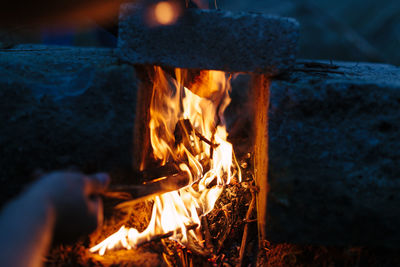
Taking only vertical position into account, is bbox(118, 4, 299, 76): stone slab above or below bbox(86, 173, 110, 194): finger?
above

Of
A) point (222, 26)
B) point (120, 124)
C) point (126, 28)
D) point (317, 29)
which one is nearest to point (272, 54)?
point (222, 26)

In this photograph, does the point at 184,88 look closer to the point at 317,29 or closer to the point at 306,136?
the point at 306,136

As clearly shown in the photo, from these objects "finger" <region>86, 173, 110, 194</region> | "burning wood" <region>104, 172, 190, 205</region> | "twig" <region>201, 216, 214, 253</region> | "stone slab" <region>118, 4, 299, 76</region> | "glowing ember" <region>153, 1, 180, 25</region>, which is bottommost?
"twig" <region>201, 216, 214, 253</region>

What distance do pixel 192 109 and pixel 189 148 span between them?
39cm

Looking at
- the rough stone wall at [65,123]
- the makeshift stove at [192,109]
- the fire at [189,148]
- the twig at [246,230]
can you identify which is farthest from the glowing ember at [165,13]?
the twig at [246,230]

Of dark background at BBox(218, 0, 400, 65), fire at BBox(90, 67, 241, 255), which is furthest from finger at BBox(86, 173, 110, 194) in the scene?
dark background at BBox(218, 0, 400, 65)

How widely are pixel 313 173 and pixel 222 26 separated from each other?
1054 millimetres

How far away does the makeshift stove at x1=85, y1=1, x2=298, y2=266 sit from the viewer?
147 cm

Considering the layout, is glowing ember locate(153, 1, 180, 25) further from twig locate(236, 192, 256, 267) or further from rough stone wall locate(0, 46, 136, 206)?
twig locate(236, 192, 256, 267)

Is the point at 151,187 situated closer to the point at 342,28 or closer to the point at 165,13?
the point at 165,13

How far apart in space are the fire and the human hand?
71 cm

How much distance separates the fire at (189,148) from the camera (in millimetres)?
1950

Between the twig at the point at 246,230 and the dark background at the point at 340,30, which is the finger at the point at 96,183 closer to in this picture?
the twig at the point at 246,230

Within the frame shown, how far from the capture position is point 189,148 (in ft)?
7.64
